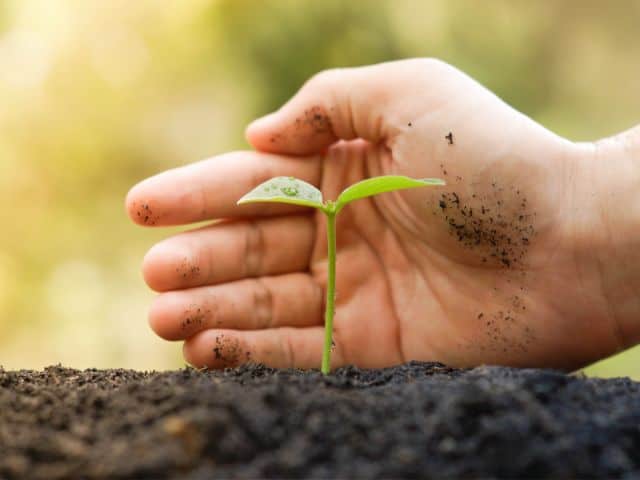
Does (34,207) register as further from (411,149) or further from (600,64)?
(600,64)

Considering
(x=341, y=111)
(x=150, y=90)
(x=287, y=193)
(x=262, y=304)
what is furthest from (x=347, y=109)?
(x=150, y=90)

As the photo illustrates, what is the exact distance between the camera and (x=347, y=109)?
156 cm

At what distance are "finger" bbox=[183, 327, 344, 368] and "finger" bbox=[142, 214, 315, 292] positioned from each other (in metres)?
0.15

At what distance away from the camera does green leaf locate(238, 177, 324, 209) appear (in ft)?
3.15

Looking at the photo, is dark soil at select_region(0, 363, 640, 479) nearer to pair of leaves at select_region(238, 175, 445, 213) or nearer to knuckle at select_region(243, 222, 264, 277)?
pair of leaves at select_region(238, 175, 445, 213)

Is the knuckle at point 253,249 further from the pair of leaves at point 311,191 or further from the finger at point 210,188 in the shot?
the pair of leaves at point 311,191

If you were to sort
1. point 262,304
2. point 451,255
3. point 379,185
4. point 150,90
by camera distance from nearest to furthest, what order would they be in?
point 379,185 → point 451,255 → point 262,304 → point 150,90

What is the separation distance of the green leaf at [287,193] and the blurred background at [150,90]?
8.28 feet

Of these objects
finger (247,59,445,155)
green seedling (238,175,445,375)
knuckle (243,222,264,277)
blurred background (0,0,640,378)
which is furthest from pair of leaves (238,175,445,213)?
blurred background (0,0,640,378)

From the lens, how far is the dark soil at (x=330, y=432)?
0.62m

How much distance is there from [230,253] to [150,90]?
7.36 feet

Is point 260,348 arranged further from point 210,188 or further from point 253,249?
point 210,188

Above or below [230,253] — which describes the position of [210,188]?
above

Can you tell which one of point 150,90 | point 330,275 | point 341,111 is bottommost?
point 330,275
